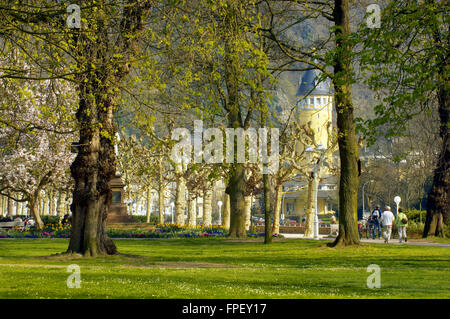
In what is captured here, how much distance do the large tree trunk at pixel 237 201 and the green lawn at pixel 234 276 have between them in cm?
1036

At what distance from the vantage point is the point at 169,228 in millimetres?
40438

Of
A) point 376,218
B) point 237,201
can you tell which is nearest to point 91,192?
point 237,201

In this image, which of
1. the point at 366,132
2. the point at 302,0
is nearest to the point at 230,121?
the point at 302,0

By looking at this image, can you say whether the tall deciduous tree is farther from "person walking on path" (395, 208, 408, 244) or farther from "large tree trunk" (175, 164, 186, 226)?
"large tree trunk" (175, 164, 186, 226)

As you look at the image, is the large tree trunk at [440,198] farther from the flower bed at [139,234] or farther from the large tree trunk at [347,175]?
the large tree trunk at [347,175]

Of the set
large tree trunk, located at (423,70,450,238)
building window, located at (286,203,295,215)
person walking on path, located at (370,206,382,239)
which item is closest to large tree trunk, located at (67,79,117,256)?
large tree trunk, located at (423,70,450,238)

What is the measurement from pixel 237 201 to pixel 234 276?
18.1 metres

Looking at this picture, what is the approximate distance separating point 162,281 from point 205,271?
8.80ft

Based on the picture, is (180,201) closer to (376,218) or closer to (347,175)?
(376,218)

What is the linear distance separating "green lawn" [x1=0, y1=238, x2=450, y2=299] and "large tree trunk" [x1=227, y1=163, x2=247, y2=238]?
1036 centimetres

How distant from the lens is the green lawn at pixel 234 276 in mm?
10391

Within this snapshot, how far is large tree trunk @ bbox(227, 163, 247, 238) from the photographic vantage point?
31.8 metres

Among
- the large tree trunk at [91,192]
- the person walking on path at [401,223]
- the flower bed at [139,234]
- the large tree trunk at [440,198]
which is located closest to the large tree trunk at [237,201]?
the flower bed at [139,234]

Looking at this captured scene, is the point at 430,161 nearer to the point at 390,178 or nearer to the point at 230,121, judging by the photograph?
the point at 230,121
